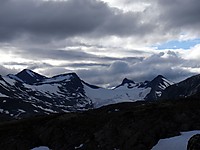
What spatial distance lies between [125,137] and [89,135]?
947cm

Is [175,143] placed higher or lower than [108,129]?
higher

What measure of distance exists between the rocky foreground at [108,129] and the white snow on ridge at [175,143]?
6.11ft

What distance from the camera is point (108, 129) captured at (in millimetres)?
69375

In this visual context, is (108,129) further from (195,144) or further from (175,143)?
(195,144)

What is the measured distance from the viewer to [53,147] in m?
73.8

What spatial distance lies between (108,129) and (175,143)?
16.6 m

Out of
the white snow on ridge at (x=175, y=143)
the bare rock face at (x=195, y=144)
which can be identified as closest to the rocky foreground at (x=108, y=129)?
the white snow on ridge at (x=175, y=143)

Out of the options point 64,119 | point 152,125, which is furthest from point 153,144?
point 64,119

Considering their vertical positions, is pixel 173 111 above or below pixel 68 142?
above

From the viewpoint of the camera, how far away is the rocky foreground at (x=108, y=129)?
6475 centimetres

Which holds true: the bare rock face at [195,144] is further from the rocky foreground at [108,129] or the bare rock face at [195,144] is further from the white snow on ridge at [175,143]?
the rocky foreground at [108,129]

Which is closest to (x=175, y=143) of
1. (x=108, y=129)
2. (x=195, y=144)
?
(x=108, y=129)

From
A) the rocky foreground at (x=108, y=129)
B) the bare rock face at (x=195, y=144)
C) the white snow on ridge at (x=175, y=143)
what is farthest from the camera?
the rocky foreground at (x=108, y=129)

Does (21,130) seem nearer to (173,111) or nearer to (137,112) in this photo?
(137,112)
